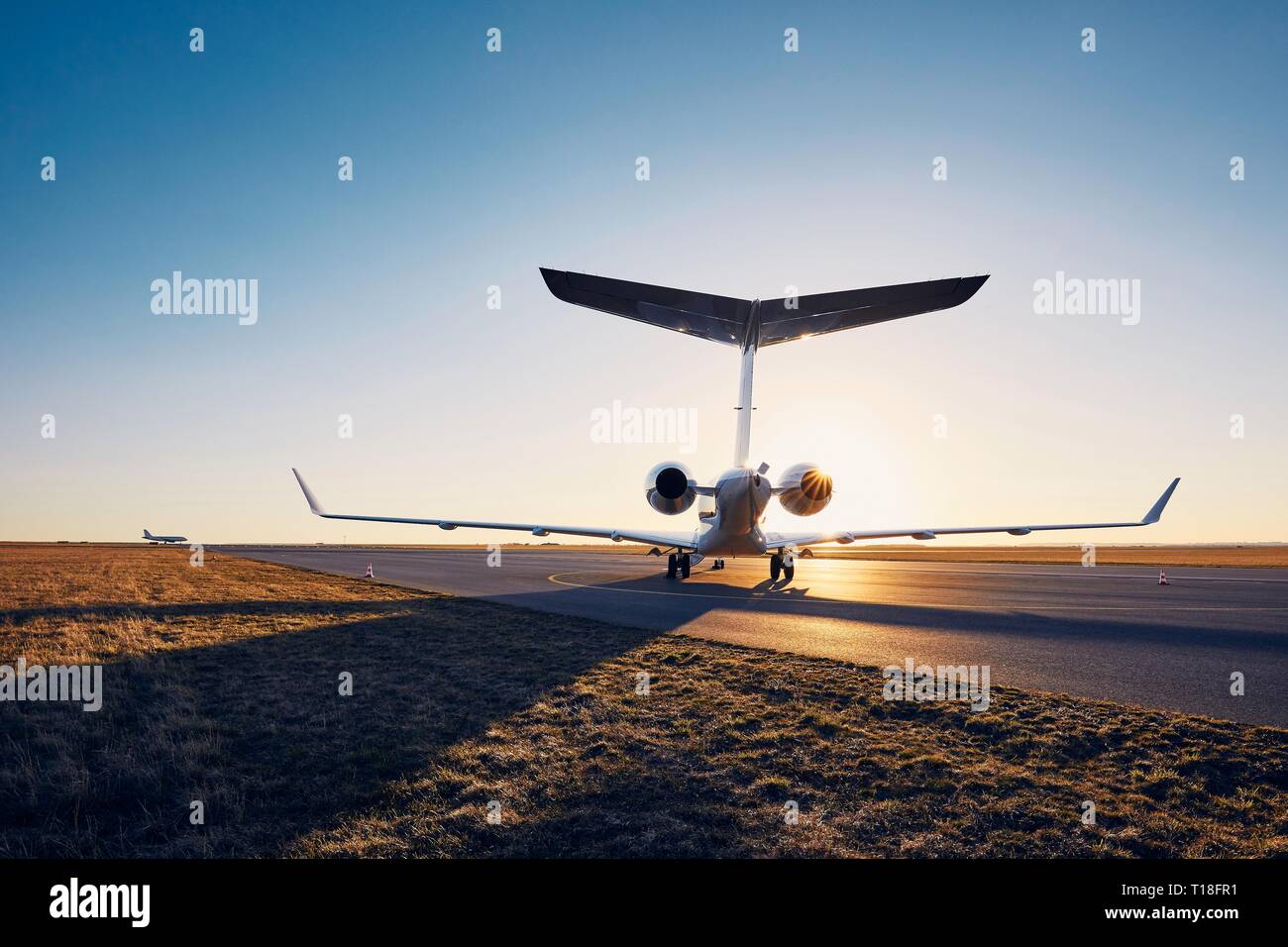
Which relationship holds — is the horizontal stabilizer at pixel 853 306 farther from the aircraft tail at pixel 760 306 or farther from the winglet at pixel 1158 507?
the winglet at pixel 1158 507

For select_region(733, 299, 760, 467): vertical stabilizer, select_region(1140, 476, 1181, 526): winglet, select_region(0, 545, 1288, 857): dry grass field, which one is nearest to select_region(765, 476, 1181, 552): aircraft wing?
select_region(1140, 476, 1181, 526): winglet

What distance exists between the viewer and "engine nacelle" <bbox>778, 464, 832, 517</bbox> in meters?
17.0

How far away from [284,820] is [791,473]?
15442 millimetres

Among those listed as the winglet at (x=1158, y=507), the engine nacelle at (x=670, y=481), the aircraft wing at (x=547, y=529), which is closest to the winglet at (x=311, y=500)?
the aircraft wing at (x=547, y=529)

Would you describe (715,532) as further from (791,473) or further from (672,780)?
(672,780)

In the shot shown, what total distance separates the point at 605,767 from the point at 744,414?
13.1 m

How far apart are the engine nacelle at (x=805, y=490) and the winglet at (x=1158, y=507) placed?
42.2 feet

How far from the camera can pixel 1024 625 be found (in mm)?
11914

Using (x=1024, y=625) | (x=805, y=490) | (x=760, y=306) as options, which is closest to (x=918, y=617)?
(x=1024, y=625)

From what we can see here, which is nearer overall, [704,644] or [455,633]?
[704,644]

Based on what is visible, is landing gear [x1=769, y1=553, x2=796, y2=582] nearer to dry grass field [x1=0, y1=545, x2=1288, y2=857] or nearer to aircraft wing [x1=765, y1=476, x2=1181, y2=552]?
aircraft wing [x1=765, y1=476, x2=1181, y2=552]

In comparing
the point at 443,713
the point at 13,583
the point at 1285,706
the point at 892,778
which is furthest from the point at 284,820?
the point at 13,583

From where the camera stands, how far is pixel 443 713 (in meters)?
6.30

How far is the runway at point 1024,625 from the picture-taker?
7.42 metres
